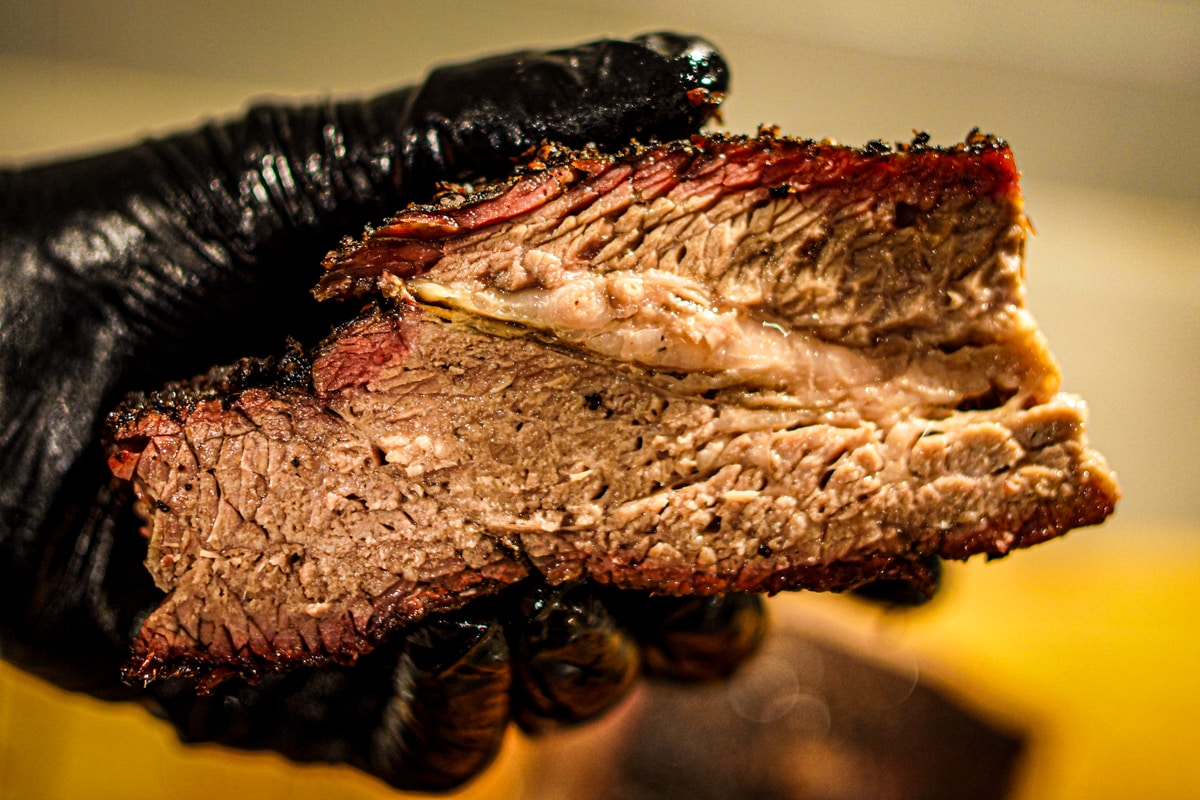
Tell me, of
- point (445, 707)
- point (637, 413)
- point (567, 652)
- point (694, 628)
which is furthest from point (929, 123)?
point (445, 707)

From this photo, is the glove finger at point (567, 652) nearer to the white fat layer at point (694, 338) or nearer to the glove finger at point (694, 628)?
the glove finger at point (694, 628)

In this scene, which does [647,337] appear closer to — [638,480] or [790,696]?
[638,480]

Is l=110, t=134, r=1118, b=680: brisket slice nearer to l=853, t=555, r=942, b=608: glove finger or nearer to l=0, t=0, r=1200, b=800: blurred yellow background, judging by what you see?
l=853, t=555, r=942, b=608: glove finger

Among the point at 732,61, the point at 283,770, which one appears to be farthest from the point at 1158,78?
the point at 283,770

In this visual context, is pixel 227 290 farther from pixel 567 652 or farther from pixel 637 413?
pixel 567 652

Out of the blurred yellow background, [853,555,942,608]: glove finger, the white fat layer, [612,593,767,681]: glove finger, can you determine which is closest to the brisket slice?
the white fat layer

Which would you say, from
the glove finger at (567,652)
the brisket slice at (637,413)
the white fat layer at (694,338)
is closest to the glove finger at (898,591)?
the brisket slice at (637,413)
